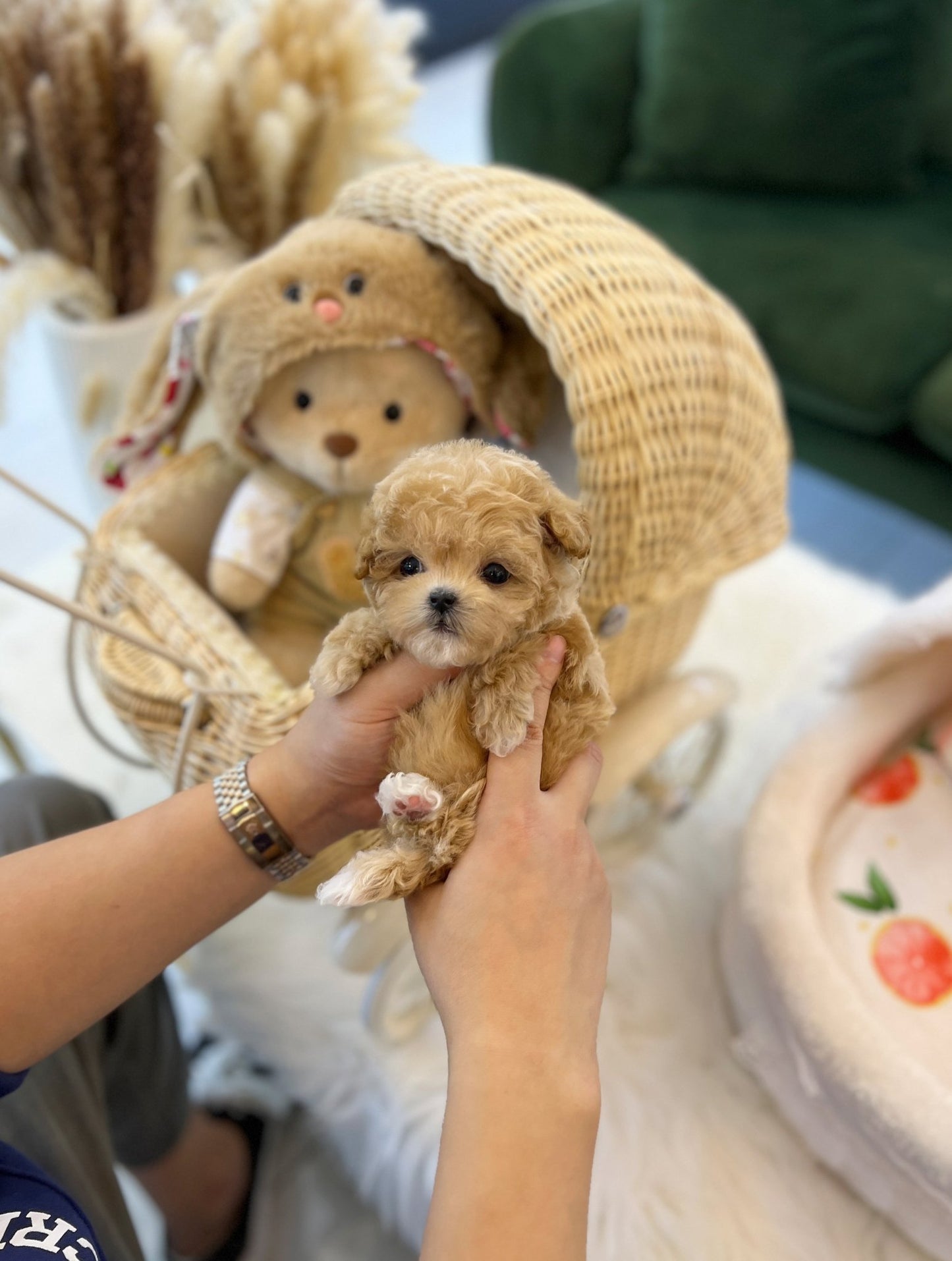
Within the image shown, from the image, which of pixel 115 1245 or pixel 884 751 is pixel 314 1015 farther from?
pixel 884 751

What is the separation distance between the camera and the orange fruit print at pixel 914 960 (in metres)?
0.83

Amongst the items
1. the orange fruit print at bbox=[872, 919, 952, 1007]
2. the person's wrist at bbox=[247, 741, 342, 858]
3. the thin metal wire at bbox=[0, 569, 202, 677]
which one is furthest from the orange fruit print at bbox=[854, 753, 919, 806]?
the thin metal wire at bbox=[0, 569, 202, 677]

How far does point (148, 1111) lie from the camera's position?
85 cm

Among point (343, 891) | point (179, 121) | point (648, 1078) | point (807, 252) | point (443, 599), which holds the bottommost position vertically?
point (648, 1078)

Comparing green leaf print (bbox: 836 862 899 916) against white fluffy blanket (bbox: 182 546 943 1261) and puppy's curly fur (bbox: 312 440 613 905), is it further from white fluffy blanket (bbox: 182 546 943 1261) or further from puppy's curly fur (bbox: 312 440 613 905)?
puppy's curly fur (bbox: 312 440 613 905)

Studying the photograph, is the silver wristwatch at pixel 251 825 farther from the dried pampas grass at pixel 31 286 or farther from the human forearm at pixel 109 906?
the dried pampas grass at pixel 31 286

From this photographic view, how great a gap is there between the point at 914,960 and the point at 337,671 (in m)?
0.65

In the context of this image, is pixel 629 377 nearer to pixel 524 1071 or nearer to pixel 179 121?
pixel 524 1071

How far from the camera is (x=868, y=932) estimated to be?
0.88 meters

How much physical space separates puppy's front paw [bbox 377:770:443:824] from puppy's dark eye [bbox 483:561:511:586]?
126 millimetres

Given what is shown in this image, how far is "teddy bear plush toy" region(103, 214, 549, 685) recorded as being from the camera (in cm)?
82

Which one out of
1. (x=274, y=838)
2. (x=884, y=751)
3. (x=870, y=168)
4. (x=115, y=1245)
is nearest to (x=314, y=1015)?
(x=115, y=1245)

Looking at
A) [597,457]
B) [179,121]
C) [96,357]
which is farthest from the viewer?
[96,357]

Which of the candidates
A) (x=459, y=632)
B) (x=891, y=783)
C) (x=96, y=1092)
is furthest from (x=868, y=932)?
(x=96, y=1092)
